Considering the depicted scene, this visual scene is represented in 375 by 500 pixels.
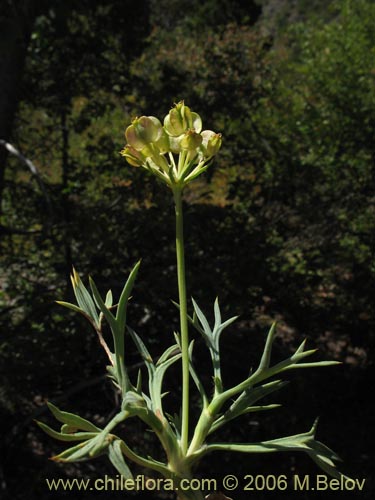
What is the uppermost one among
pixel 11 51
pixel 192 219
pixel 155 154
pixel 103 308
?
pixel 11 51

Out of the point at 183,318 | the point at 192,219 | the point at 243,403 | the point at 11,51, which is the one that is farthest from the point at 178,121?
the point at 11,51

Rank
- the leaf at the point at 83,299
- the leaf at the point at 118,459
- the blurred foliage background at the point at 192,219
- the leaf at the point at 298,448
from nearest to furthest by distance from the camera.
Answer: the leaf at the point at 118,459
the leaf at the point at 298,448
the leaf at the point at 83,299
the blurred foliage background at the point at 192,219

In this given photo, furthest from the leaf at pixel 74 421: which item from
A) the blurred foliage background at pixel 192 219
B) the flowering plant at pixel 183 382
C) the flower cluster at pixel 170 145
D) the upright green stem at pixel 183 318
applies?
the blurred foliage background at pixel 192 219

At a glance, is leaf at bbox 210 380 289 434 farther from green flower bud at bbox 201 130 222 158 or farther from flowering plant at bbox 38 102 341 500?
green flower bud at bbox 201 130 222 158

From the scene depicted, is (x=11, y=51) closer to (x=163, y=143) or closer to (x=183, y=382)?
(x=163, y=143)

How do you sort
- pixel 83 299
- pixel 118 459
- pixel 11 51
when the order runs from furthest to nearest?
pixel 11 51 < pixel 83 299 < pixel 118 459

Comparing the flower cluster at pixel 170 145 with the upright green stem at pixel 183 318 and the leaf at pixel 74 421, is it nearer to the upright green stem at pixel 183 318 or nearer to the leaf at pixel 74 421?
the upright green stem at pixel 183 318

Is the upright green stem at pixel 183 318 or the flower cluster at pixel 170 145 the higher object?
the flower cluster at pixel 170 145

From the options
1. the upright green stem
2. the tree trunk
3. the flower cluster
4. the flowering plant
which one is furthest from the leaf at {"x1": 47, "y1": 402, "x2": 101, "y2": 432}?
the tree trunk
